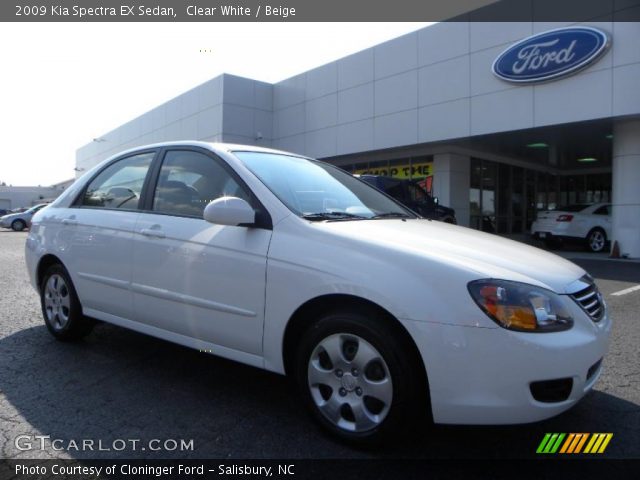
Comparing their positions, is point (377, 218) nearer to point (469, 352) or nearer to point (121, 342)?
point (469, 352)

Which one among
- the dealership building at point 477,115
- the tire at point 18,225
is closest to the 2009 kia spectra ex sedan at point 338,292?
the dealership building at point 477,115

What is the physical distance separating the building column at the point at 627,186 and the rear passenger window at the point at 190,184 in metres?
12.1

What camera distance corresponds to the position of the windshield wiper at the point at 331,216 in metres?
2.92

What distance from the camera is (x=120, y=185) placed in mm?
4047

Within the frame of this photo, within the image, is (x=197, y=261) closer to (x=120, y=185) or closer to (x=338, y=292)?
(x=338, y=292)

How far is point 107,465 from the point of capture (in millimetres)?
2385

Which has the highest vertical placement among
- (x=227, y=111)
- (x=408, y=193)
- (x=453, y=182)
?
(x=227, y=111)

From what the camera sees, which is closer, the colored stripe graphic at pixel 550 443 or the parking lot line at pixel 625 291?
the colored stripe graphic at pixel 550 443

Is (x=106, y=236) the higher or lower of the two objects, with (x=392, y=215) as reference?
lower

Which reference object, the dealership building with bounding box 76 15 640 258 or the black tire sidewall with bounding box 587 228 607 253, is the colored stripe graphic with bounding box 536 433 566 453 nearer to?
the dealership building with bounding box 76 15 640 258

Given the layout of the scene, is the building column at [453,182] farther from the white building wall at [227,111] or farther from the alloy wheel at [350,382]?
the alloy wheel at [350,382]

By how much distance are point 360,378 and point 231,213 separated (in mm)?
1154

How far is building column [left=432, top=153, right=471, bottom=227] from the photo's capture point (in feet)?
55.1

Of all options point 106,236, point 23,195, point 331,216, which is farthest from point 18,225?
point 23,195
